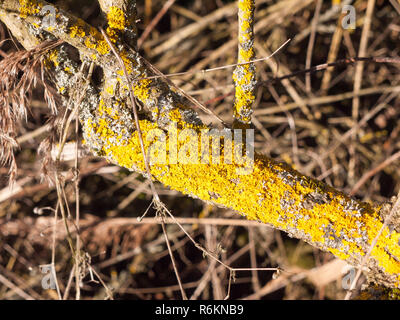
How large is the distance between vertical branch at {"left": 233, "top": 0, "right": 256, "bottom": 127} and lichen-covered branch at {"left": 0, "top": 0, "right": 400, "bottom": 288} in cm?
12

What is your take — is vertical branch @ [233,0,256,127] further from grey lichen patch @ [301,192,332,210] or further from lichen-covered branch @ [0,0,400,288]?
grey lichen patch @ [301,192,332,210]

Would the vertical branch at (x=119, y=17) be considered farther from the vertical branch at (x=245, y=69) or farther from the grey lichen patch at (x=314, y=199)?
the grey lichen patch at (x=314, y=199)

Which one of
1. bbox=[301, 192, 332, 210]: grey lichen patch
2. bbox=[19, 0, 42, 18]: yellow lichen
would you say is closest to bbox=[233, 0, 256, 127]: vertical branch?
bbox=[301, 192, 332, 210]: grey lichen patch

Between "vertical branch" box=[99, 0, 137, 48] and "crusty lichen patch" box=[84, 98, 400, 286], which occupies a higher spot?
"vertical branch" box=[99, 0, 137, 48]

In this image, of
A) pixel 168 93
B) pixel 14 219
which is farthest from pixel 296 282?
pixel 14 219

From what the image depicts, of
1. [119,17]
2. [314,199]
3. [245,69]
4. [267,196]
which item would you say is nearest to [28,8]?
[119,17]

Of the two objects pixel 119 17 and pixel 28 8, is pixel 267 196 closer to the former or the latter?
pixel 119 17

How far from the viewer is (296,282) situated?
7.34ft

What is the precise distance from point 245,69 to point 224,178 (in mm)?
348

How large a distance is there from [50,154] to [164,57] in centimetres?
158

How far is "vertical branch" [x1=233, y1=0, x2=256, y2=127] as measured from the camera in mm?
926

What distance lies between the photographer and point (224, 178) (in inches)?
38.5
